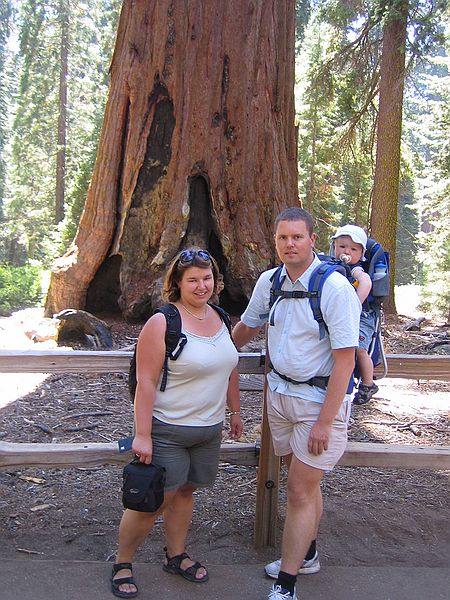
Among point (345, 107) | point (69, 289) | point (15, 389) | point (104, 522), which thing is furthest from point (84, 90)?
point (104, 522)

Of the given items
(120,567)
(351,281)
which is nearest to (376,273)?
(351,281)

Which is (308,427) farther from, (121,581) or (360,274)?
(121,581)

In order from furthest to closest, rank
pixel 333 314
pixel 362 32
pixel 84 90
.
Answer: pixel 84 90 < pixel 362 32 < pixel 333 314

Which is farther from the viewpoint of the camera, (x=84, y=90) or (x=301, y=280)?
(x=84, y=90)

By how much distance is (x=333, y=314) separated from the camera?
280 centimetres

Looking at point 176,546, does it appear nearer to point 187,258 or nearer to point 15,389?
point 187,258

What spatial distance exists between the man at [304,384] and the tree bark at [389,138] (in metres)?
11.4

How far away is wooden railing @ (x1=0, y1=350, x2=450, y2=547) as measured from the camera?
138 inches

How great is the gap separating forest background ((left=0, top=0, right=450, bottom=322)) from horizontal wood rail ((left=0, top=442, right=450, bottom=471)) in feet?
26.9

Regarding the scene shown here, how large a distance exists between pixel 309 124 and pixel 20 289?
1293 centimetres

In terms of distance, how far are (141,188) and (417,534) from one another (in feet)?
19.6

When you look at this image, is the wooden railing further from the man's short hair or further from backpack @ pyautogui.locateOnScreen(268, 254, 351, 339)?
the man's short hair

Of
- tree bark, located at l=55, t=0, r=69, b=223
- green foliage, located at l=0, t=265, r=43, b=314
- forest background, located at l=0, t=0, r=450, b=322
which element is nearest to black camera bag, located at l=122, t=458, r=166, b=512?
forest background, located at l=0, t=0, r=450, b=322

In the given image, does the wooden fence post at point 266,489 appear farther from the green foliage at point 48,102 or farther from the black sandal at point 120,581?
the green foliage at point 48,102
